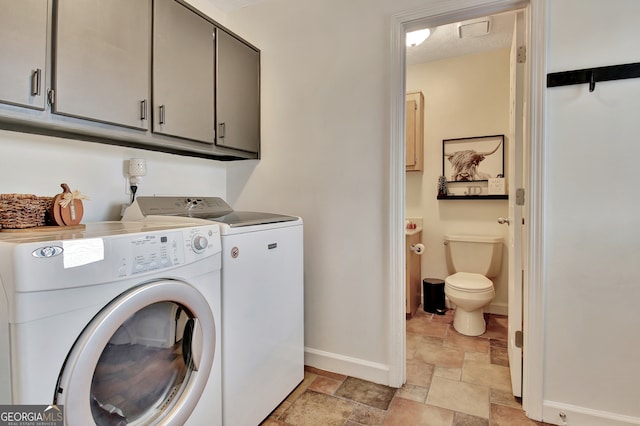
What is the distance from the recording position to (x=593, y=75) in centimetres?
146

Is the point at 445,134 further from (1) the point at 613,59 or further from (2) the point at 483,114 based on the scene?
(1) the point at 613,59

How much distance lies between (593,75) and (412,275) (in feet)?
6.45

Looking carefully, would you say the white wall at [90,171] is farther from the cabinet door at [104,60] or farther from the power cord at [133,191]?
the cabinet door at [104,60]

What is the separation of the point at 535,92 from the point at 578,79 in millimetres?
169

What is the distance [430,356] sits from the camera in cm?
226

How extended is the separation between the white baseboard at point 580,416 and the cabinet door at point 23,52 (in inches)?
100

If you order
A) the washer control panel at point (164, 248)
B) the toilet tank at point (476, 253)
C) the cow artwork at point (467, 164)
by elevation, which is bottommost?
the toilet tank at point (476, 253)

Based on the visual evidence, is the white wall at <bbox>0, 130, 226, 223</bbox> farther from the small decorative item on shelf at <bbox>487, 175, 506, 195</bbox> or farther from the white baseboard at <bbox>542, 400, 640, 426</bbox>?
the small decorative item on shelf at <bbox>487, 175, 506, 195</bbox>

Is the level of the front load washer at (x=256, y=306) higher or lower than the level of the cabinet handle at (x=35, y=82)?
lower

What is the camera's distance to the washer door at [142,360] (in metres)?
0.88

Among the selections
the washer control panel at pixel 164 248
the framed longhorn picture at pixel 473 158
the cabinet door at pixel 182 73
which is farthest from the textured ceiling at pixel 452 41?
the washer control panel at pixel 164 248

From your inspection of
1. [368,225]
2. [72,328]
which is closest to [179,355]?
[72,328]

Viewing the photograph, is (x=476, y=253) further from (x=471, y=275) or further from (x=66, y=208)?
(x=66, y=208)

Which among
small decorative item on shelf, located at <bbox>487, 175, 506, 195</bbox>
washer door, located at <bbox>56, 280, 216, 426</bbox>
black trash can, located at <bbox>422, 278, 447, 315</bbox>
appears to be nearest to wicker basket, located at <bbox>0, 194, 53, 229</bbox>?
washer door, located at <bbox>56, 280, 216, 426</bbox>
